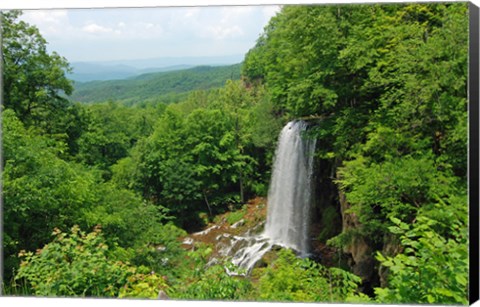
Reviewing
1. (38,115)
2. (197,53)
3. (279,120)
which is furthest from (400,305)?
(38,115)

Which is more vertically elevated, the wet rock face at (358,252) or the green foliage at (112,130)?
the green foliage at (112,130)

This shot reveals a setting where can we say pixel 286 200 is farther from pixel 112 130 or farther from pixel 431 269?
pixel 431 269

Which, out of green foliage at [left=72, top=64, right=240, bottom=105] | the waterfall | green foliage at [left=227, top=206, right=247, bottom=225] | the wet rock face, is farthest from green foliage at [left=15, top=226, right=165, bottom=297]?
the wet rock face

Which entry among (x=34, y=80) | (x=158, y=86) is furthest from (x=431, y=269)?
(x=34, y=80)

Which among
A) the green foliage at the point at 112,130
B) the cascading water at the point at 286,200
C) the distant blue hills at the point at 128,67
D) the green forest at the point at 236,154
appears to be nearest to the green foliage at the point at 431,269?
the green forest at the point at 236,154

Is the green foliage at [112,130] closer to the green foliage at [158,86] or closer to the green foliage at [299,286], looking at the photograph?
the green foliage at [158,86]
